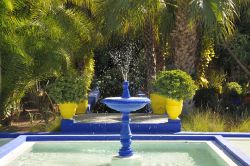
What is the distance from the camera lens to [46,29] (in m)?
12.3

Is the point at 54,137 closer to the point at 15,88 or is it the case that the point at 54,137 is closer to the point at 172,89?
the point at 15,88

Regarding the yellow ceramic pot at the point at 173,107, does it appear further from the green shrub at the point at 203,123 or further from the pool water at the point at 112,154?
the pool water at the point at 112,154

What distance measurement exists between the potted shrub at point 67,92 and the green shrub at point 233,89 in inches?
289

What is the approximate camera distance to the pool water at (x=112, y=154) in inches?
348

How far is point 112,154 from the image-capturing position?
31.8 ft

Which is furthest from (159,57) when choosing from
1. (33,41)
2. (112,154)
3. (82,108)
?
(112,154)

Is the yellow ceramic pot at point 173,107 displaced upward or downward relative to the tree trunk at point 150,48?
downward

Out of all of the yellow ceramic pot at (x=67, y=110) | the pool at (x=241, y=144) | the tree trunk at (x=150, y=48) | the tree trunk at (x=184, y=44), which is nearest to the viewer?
the pool at (x=241, y=144)

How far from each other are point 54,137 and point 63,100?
1427 mm

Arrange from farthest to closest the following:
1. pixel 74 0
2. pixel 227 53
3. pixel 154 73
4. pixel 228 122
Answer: pixel 227 53 → pixel 154 73 → pixel 74 0 → pixel 228 122

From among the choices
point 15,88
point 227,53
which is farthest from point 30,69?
point 227,53

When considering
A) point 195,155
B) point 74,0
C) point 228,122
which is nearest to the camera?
point 195,155

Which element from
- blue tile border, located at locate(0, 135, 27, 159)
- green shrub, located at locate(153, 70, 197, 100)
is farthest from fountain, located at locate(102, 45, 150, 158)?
green shrub, located at locate(153, 70, 197, 100)

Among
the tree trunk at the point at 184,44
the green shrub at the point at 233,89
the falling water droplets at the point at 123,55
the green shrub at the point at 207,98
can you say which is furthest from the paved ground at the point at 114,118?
the falling water droplets at the point at 123,55
